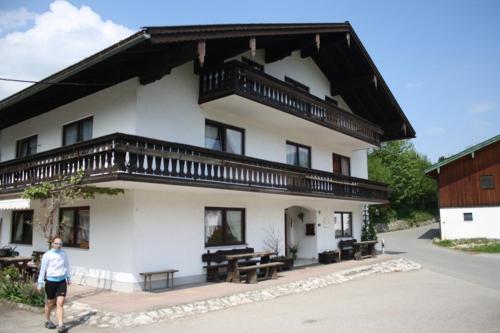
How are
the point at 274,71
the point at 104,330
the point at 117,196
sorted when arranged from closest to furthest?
the point at 104,330
the point at 117,196
the point at 274,71

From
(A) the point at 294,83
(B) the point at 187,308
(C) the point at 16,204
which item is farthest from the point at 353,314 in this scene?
(A) the point at 294,83

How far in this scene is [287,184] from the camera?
15.3 meters

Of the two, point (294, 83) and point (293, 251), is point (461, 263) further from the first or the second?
point (294, 83)

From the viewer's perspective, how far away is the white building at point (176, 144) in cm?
1112

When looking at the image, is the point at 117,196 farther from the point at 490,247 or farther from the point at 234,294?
the point at 490,247

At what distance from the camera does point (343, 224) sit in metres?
21.8

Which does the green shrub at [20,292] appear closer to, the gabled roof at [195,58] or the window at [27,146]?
the gabled roof at [195,58]

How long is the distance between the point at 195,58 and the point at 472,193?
26.5m

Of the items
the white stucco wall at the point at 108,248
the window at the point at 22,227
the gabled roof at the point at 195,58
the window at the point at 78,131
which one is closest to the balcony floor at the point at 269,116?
the gabled roof at the point at 195,58

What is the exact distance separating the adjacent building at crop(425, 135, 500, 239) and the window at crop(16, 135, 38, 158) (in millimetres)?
27538

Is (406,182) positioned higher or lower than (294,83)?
lower

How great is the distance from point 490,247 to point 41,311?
25.7 meters

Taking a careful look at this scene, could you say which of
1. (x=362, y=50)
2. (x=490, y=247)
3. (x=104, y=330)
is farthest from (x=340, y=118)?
(x=490, y=247)

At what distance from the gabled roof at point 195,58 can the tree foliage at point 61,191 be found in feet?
9.38
